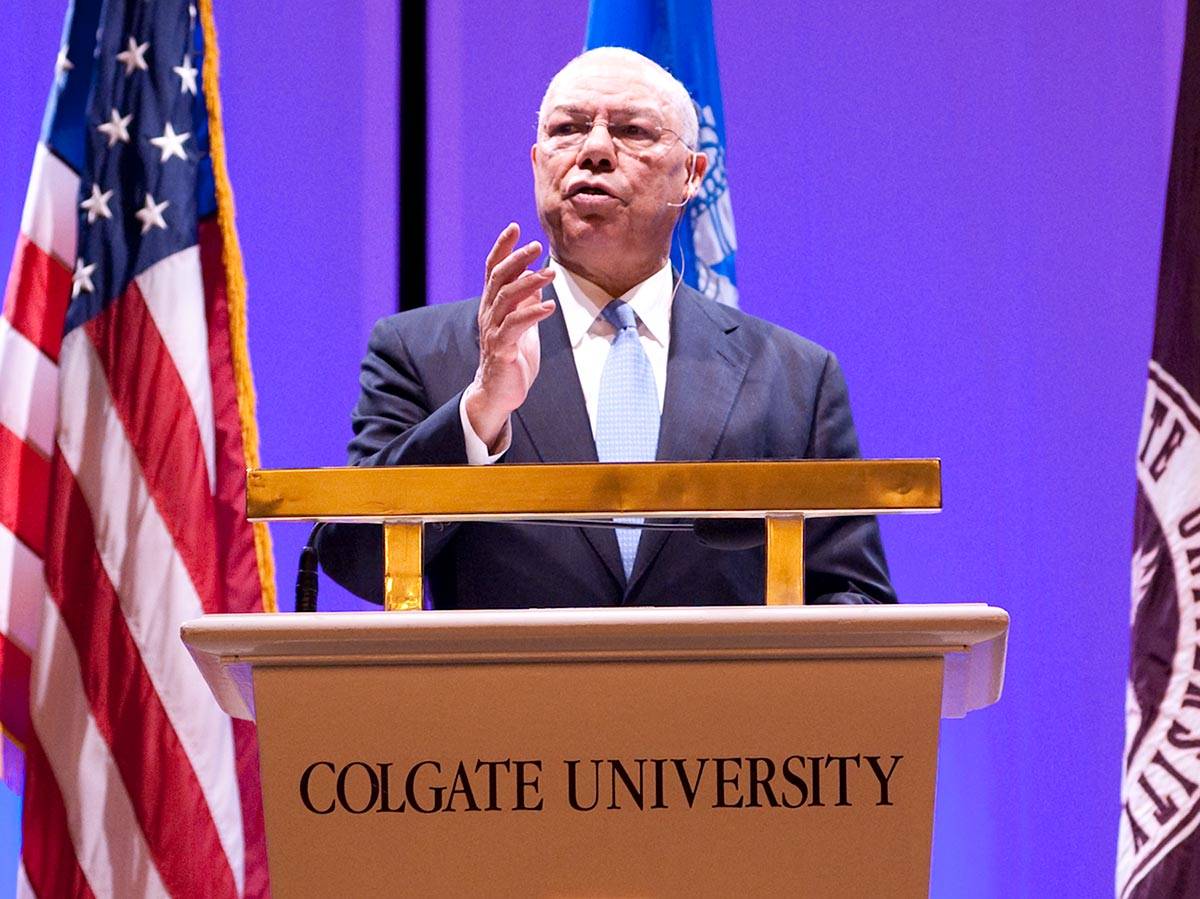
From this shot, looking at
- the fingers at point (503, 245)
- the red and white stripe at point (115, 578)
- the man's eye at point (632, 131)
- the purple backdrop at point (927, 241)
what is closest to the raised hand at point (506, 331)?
the fingers at point (503, 245)

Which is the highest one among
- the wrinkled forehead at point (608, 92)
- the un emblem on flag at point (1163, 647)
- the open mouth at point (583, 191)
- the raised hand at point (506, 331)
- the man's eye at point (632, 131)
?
the wrinkled forehead at point (608, 92)

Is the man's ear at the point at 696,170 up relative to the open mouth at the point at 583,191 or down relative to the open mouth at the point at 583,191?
up

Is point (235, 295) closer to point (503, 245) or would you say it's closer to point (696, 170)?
point (696, 170)

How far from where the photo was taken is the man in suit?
5.84 ft

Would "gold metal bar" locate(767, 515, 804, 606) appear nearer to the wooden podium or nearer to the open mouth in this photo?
the wooden podium

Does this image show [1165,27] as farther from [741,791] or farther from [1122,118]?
[741,791]

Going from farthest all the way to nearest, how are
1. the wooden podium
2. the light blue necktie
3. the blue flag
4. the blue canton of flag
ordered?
the blue flag
the blue canton of flag
the light blue necktie
the wooden podium

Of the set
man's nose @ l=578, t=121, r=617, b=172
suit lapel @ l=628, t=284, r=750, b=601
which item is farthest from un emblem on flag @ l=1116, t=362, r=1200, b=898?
man's nose @ l=578, t=121, r=617, b=172

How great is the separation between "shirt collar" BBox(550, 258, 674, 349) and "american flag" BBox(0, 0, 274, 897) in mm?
836

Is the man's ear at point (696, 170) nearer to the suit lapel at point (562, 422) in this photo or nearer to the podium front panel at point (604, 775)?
the suit lapel at point (562, 422)

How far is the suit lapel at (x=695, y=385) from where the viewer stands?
6.06 ft

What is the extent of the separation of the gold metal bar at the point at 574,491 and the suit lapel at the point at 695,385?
2.08ft

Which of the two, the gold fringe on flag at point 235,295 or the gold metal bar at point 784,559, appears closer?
the gold metal bar at point 784,559

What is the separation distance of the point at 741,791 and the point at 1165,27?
2.89 metres
